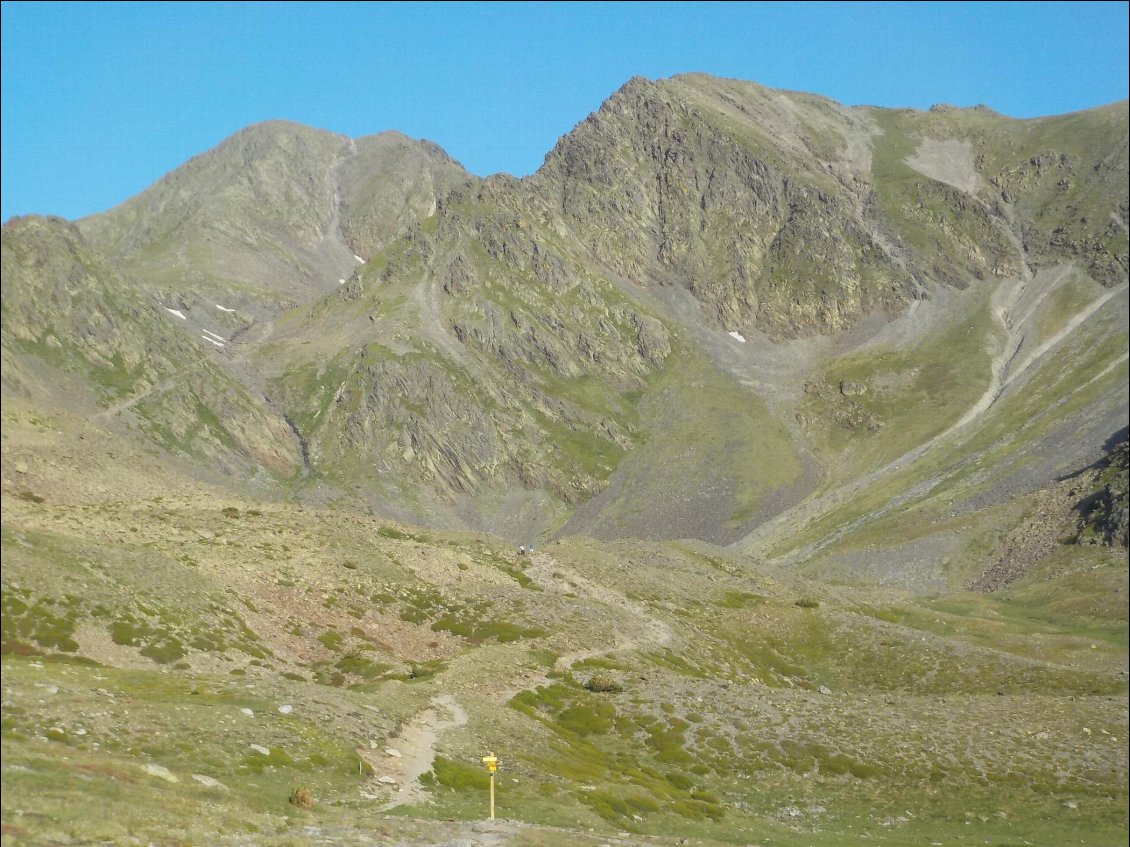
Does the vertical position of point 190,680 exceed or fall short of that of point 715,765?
it exceeds it

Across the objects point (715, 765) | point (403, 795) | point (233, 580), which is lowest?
point (715, 765)

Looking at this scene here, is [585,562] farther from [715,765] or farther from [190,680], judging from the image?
[190,680]

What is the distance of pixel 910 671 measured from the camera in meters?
99.1

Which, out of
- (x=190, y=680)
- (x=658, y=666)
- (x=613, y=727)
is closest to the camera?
(x=190, y=680)

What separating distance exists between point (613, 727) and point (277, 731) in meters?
31.5

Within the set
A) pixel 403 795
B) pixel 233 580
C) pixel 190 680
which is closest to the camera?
pixel 403 795

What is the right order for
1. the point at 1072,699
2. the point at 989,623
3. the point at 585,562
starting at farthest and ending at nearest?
1. the point at 989,623
2. the point at 585,562
3. the point at 1072,699

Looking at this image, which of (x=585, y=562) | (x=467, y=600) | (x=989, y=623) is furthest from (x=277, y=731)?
(x=989, y=623)

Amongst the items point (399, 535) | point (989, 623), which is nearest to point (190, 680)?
point (399, 535)

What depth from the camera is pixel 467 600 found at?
9269 centimetres

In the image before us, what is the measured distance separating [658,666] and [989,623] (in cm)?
7327

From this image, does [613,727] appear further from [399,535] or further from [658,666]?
[399,535]

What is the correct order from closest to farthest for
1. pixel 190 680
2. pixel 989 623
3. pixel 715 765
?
pixel 190 680, pixel 715 765, pixel 989 623

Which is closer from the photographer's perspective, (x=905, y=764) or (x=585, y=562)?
(x=905, y=764)
